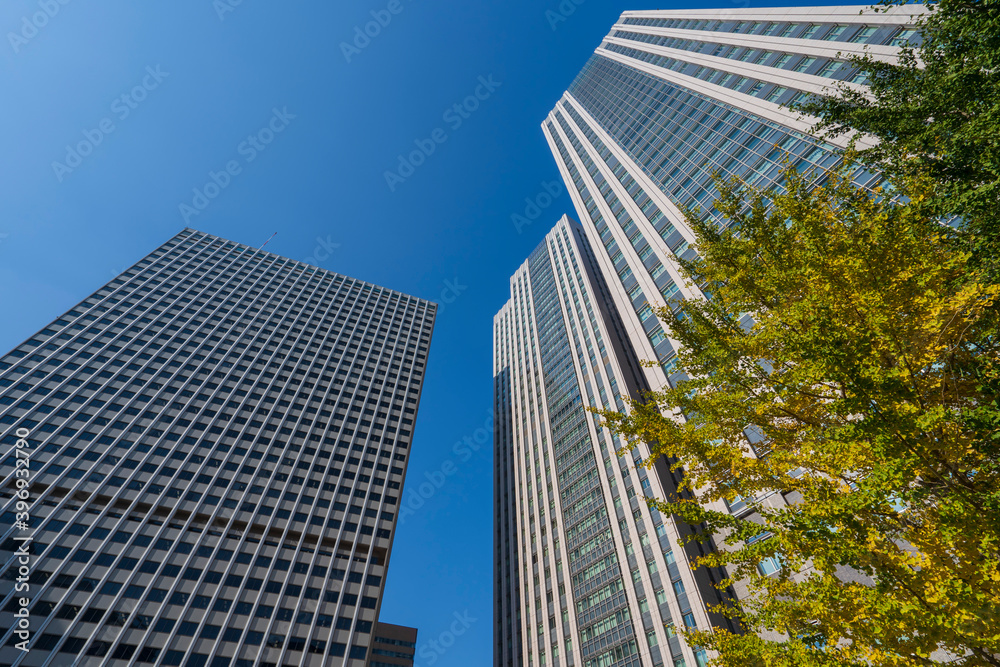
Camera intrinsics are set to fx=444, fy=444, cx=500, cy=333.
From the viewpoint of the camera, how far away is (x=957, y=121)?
895cm

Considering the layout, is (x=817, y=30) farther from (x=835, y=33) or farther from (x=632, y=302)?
(x=632, y=302)

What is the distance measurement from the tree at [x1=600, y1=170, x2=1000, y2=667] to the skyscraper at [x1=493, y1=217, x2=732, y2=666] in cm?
2687

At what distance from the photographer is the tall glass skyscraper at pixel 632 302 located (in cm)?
3597

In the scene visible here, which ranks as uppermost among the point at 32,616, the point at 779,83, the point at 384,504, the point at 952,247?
the point at 779,83

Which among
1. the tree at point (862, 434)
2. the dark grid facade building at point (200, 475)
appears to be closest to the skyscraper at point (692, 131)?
the tree at point (862, 434)

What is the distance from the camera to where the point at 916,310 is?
778 centimetres

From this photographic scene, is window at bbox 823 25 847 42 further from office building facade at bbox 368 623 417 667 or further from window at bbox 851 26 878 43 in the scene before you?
office building facade at bbox 368 623 417 667

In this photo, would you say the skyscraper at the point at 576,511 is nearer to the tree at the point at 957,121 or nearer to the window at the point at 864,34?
the tree at the point at 957,121

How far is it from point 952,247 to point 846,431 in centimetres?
464

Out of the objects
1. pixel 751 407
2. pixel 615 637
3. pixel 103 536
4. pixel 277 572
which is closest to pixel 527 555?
pixel 615 637

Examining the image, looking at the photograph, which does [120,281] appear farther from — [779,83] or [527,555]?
[779,83]

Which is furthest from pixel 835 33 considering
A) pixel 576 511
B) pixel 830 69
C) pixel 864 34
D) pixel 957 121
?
pixel 576 511

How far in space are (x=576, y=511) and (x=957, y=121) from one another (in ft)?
161

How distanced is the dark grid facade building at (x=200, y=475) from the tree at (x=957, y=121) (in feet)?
197
